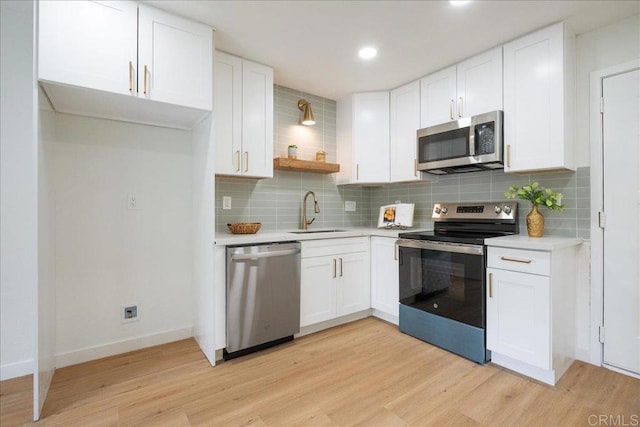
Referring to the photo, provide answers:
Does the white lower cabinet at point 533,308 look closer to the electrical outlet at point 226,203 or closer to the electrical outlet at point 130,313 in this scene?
the electrical outlet at point 226,203

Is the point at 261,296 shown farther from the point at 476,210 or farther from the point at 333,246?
the point at 476,210

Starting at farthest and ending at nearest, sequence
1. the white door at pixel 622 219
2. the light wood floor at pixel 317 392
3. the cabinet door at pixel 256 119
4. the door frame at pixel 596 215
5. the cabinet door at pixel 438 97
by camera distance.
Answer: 1. the cabinet door at pixel 438 97
2. the cabinet door at pixel 256 119
3. the door frame at pixel 596 215
4. the white door at pixel 622 219
5. the light wood floor at pixel 317 392

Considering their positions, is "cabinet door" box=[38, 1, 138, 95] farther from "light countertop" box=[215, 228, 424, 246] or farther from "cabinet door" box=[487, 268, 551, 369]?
"cabinet door" box=[487, 268, 551, 369]

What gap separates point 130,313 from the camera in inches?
97.7

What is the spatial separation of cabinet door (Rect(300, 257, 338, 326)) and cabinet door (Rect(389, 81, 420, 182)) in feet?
3.78

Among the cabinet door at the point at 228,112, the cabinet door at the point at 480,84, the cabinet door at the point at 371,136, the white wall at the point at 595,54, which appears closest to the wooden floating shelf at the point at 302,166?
the cabinet door at the point at 371,136

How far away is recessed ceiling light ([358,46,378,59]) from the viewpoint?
8.31ft

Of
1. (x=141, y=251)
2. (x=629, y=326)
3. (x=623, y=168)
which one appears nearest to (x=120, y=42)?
(x=141, y=251)

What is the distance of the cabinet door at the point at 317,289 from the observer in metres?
2.72

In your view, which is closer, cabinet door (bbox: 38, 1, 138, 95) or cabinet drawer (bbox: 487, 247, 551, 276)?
cabinet door (bbox: 38, 1, 138, 95)

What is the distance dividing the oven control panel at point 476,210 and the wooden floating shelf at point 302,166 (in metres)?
1.14

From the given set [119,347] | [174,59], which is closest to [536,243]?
[174,59]

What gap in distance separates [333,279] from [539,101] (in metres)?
2.13

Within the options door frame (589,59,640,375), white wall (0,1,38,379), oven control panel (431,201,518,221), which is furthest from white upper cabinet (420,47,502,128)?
white wall (0,1,38,379)
